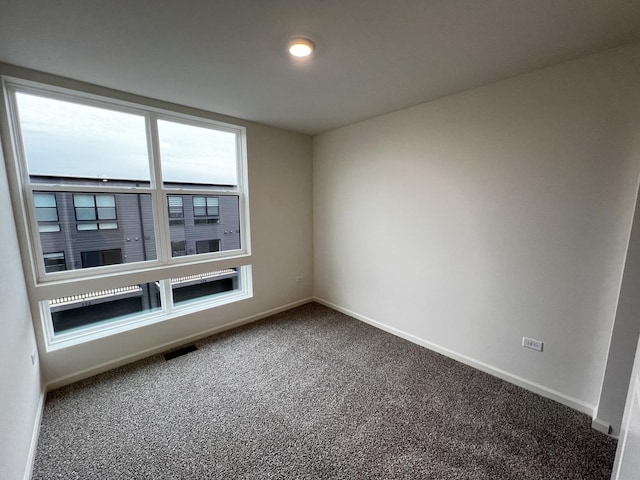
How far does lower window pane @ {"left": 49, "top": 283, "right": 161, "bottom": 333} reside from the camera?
238cm

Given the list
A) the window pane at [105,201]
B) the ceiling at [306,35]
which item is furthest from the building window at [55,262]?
the ceiling at [306,35]

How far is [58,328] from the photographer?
7.83ft

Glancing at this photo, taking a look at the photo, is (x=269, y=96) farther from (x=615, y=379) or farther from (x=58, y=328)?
(x=615, y=379)

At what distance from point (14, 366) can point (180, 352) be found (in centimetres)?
140

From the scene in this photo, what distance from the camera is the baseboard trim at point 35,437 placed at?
1.49 m

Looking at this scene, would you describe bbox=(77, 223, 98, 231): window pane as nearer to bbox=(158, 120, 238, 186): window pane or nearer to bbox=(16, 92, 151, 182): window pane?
bbox=(16, 92, 151, 182): window pane

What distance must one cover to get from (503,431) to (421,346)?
3.62 feet

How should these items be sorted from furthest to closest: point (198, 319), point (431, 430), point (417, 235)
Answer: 1. point (198, 319)
2. point (417, 235)
3. point (431, 430)

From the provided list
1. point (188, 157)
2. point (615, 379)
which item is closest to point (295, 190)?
point (188, 157)

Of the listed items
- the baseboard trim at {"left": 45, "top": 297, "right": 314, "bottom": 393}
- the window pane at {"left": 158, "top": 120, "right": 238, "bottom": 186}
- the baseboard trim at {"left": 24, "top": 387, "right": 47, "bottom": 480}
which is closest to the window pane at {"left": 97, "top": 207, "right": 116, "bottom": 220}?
the window pane at {"left": 158, "top": 120, "right": 238, "bottom": 186}

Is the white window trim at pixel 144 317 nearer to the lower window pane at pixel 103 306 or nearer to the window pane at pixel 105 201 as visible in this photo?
the lower window pane at pixel 103 306

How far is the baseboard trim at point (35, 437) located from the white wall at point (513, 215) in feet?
10.1

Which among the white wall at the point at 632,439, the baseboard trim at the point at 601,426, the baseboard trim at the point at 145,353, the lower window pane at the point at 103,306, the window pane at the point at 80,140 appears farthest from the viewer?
the lower window pane at the point at 103,306

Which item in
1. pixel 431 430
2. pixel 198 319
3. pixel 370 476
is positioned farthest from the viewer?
pixel 198 319
